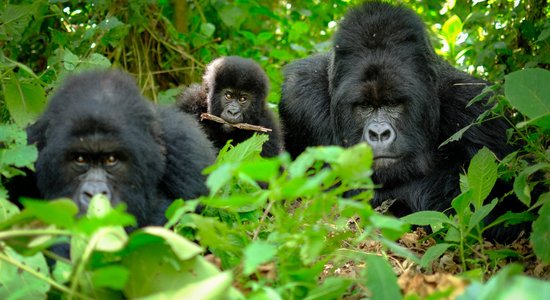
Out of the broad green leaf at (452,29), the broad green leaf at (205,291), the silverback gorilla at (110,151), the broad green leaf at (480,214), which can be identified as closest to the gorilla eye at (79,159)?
→ the silverback gorilla at (110,151)

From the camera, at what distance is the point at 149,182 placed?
3.27m

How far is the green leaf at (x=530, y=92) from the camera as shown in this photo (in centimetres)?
304

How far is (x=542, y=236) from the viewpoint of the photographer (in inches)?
121

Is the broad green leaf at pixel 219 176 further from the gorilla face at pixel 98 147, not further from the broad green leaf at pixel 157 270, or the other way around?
the gorilla face at pixel 98 147

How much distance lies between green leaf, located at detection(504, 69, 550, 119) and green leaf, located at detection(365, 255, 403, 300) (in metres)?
1.17

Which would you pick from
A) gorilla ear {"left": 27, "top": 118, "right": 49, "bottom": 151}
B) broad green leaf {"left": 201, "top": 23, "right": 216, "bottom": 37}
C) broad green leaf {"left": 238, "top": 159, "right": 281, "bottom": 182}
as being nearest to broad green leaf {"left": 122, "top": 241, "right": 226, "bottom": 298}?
broad green leaf {"left": 238, "top": 159, "right": 281, "bottom": 182}

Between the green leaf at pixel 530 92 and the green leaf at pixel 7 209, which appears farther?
the green leaf at pixel 530 92

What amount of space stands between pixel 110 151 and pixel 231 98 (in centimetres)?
299

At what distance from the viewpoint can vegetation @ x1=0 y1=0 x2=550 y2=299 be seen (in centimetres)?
206

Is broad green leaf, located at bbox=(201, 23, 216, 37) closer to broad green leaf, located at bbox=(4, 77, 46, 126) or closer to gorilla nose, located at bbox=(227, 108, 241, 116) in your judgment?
gorilla nose, located at bbox=(227, 108, 241, 116)

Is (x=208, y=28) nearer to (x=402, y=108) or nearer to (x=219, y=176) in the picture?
(x=402, y=108)

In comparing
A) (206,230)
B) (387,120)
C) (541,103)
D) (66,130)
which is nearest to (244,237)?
(206,230)

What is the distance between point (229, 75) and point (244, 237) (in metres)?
3.39

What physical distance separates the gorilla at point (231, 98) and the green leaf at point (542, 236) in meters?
2.81
